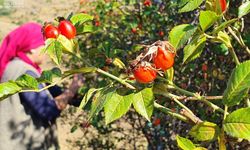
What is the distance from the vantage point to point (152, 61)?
2.87 ft

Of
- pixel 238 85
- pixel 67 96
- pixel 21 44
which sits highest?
pixel 238 85

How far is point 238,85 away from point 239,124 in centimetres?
7

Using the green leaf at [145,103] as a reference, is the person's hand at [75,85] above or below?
below

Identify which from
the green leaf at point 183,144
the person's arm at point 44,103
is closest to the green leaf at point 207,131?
the green leaf at point 183,144

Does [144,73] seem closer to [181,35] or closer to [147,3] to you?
[181,35]

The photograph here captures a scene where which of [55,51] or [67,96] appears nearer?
[55,51]

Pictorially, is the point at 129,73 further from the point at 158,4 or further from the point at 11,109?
the point at 158,4

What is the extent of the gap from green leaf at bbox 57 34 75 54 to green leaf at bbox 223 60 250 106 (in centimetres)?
34

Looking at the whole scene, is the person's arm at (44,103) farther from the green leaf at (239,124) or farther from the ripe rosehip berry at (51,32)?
the green leaf at (239,124)

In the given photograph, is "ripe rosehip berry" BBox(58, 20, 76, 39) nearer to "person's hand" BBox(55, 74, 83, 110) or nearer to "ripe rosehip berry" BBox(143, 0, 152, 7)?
"person's hand" BBox(55, 74, 83, 110)

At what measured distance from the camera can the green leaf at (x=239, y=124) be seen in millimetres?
782

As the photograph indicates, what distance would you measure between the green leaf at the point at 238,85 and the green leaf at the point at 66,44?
1.10ft

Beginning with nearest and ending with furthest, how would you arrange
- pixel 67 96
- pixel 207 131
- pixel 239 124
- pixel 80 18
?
pixel 239 124 < pixel 207 131 < pixel 80 18 < pixel 67 96

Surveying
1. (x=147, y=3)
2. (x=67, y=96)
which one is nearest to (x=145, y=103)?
(x=67, y=96)
